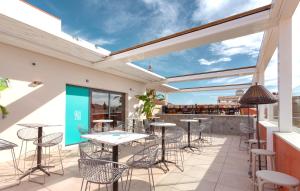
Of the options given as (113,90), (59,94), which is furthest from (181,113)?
(59,94)

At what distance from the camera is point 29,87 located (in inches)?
207

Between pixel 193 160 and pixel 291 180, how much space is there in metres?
3.07

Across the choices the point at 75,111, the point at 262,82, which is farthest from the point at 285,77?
the point at 75,111

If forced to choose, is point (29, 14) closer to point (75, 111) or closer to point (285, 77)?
point (75, 111)

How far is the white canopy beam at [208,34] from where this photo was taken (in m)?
3.60

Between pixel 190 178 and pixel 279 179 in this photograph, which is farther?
pixel 190 178

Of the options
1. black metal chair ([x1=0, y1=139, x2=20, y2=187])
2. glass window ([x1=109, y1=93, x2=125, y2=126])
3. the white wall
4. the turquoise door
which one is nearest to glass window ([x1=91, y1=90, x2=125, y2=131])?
glass window ([x1=109, y1=93, x2=125, y2=126])

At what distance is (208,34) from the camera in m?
4.11

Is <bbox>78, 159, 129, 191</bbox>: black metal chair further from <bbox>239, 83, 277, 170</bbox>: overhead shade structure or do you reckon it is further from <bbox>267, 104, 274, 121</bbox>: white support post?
<bbox>267, 104, 274, 121</bbox>: white support post

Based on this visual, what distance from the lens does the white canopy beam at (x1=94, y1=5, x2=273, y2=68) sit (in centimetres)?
360

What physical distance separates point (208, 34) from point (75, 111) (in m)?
5.33

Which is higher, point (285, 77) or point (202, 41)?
point (202, 41)

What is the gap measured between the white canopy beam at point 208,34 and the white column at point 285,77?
354mm

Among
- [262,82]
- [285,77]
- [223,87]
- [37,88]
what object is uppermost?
[223,87]
